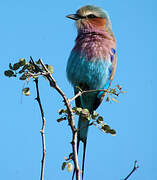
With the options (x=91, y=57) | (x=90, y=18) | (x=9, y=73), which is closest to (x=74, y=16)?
(x=90, y=18)

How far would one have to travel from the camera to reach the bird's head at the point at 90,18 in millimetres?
4348

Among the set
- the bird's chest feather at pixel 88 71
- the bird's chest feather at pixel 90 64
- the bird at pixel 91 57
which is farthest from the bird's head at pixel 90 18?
the bird's chest feather at pixel 88 71

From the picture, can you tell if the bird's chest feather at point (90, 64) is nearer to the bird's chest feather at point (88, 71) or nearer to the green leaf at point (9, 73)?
the bird's chest feather at point (88, 71)

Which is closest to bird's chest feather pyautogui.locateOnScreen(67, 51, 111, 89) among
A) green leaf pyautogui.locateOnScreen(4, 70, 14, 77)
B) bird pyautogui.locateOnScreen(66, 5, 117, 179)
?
bird pyautogui.locateOnScreen(66, 5, 117, 179)

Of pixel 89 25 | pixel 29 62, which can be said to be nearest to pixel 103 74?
pixel 89 25

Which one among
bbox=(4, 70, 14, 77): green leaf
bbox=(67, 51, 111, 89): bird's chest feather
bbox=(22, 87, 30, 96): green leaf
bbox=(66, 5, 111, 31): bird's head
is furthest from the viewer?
bbox=(66, 5, 111, 31): bird's head

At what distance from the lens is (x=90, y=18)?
174 inches

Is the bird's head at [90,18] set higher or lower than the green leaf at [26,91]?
higher

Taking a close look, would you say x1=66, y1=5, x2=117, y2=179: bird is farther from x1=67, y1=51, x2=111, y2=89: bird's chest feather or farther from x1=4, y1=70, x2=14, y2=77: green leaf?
x1=4, y1=70, x2=14, y2=77: green leaf

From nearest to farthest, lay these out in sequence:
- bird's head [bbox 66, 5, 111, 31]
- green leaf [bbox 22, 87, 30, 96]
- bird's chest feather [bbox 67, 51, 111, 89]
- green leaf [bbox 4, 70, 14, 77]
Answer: green leaf [bbox 22, 87, 30, 96] → green leaf [bbox 4, 70, 14, 77] → bird's chest feather [bbox 67, 51, 111, 89] → bird's head [bbox 66, 5, 111, 31]

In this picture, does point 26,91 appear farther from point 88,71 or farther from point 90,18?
point 90,18

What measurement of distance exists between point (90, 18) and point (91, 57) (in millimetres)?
658

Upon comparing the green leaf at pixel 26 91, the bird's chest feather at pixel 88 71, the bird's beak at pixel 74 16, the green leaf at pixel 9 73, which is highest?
the bird's beak at pixel 74 16

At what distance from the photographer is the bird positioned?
4.02 meters
